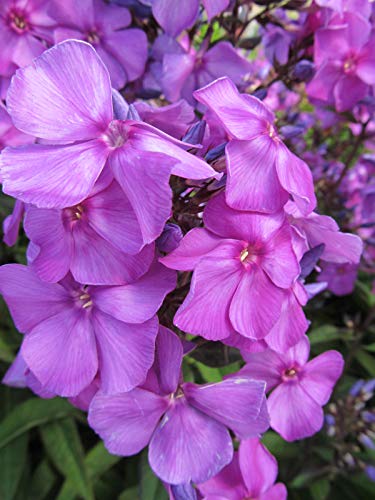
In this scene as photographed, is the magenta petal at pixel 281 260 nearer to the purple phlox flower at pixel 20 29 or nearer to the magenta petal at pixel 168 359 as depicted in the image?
the magenta petal at pixel 168 359

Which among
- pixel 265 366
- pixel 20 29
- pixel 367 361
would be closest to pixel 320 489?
pixel 367 361

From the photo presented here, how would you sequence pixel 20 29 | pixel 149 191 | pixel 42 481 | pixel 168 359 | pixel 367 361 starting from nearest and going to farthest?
1. pixel 149 191
2. pixel 168 359
3. pixel 20 29
4. pixel 42 481
5. pixel 367 361

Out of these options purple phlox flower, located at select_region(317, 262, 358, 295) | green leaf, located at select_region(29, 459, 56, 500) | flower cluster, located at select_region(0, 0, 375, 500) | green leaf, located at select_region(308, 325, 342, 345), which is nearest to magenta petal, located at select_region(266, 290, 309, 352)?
flower cluster, located at select_region(0, 0, 375, 500)

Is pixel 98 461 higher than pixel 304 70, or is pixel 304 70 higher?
pixel 304 70

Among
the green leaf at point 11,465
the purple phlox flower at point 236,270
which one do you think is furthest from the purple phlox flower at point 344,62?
the green leaf at point 11,465

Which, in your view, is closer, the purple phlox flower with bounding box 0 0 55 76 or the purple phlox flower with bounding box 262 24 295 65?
the purple phlox flower with bounding box 0 0 55 76

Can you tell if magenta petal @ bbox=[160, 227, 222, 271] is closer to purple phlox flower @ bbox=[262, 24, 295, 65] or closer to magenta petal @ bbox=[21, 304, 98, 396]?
magenta petal @ bbox=[21, 304, 98, 396]

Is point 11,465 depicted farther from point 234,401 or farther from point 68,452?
point 234,401
